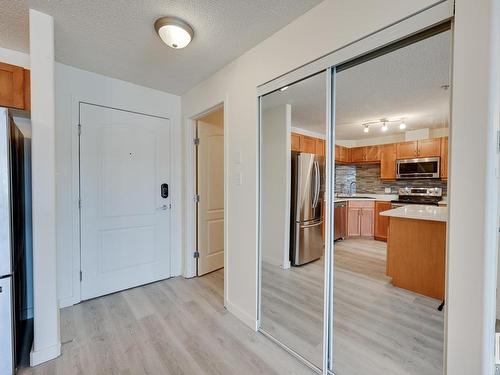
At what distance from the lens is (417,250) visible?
218 centimetres

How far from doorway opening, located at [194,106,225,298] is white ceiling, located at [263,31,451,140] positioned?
1381 millimetres

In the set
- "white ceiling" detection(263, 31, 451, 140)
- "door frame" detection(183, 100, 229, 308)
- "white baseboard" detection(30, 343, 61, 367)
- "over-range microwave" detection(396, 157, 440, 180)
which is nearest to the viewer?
"white ceiling" detection(263, 31, 451, 140)

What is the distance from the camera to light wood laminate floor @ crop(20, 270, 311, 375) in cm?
163

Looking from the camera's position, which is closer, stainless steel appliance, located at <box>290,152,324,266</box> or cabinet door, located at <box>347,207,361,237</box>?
stainless steel appliance, located at <box>290,152,324,266</box>

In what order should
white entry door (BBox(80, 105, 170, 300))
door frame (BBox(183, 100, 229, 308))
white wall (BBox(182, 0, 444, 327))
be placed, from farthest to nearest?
door frame (BBox(183, 100, 229, 308)) → white entry door (BBox(80, 105, 170, 300)) → white wall (BBox(182, 0, 444, 327))

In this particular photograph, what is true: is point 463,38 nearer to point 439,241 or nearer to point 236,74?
point 439,241

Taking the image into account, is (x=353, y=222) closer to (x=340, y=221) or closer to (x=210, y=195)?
(x=340, y=221)

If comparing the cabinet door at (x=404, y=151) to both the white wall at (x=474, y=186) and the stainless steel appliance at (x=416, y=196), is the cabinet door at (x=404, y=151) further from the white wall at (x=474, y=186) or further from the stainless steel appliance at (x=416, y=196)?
the white wall at (x=474, y=186)

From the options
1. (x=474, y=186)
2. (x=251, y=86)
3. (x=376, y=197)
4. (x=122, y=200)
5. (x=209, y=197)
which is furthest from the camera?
(x=209, y=197)

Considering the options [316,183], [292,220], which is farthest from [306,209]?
[316,183]

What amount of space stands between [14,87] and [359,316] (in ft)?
10.9

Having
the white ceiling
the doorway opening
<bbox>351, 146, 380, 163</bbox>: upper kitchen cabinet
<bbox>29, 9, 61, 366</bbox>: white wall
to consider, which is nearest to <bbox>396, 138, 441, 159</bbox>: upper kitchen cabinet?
the white ceiling

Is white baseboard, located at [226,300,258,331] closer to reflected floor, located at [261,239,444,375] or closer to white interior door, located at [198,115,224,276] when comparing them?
reflected floor, located at [261,239,444,375]

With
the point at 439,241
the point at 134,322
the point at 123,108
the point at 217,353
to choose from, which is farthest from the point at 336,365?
the point at 123,108
